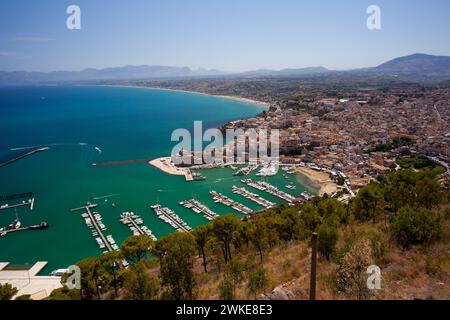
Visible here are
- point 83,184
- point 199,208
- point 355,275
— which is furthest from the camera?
point 83,184

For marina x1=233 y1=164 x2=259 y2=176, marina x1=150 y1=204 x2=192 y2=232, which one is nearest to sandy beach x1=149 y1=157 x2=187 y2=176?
marina x1=233 y1=164 x2=259 y2=176

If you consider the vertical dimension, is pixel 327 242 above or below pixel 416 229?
below

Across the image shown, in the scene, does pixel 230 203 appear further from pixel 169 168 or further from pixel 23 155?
pixel 23 155

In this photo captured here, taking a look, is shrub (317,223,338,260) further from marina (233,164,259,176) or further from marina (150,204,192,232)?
marina (233,164,259,176)

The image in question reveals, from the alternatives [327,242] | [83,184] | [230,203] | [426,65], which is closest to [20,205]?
[83,184]
